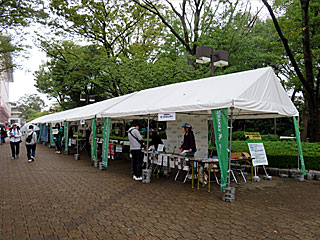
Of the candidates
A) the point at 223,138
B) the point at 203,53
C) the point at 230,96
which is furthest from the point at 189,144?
the point at 203,53

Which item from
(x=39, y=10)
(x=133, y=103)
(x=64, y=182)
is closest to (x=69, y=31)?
(x=39, y=10)

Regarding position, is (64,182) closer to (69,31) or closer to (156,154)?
(156,154)

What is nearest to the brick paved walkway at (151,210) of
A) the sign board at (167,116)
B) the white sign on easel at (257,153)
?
the white sign on easel at (257,153)

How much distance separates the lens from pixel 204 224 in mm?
4277

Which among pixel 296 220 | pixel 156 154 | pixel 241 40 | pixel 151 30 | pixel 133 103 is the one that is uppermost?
pixel 151 30

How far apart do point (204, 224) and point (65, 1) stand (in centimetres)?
1722

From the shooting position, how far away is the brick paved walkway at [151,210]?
3945mm

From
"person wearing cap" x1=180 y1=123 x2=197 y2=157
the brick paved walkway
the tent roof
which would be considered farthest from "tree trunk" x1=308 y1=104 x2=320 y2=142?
"person wearing cap" x1=180 y1=123 x2=197 y2=157

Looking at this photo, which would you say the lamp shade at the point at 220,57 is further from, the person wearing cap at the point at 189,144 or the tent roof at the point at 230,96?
the person wearing cap at the point at 189,144

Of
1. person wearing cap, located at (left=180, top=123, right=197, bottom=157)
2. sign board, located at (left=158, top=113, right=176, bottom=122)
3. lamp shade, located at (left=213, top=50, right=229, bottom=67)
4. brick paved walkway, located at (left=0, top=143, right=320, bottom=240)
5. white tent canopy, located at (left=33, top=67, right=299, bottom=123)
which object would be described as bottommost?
brick paved walkway, located at (left=0, top=143, right=320, bottom=240)

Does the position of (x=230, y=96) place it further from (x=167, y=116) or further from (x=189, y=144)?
(x=189, y=144)

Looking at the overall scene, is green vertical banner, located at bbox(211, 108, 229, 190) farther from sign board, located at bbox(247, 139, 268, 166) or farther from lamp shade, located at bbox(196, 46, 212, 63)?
lamp shade, located at bbox(196, 46, 212, 63)

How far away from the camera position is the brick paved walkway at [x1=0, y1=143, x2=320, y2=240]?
12.9 feet

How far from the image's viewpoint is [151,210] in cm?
498
